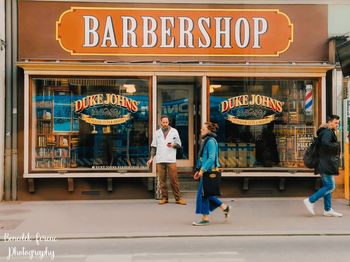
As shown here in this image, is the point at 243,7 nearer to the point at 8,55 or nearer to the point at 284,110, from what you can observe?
the point at 284,110

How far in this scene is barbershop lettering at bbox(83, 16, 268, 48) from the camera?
41.1 feet

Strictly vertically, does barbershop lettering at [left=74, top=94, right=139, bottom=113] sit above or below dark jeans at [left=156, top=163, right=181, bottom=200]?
above

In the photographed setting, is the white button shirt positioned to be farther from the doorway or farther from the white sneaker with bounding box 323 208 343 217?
the white sneaker with bounding box 323 208 343 217

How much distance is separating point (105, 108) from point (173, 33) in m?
2.39

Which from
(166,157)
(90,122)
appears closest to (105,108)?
(90,122)

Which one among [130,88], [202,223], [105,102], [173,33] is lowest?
[202,223]

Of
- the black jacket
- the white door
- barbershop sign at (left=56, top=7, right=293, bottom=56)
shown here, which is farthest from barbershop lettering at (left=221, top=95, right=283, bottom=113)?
the black jacket

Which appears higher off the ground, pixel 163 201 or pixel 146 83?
pixel 146 83

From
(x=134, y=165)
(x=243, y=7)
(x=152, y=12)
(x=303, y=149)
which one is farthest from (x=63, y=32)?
(x=303, y=149)

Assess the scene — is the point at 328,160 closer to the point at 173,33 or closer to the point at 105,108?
the point at 173,33

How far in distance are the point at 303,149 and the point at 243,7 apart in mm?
3699

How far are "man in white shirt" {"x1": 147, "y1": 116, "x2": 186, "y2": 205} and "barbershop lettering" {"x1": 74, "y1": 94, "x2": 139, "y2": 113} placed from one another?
45.7 inches

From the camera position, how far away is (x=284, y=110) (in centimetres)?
1288

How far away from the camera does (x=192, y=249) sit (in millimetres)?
7824
